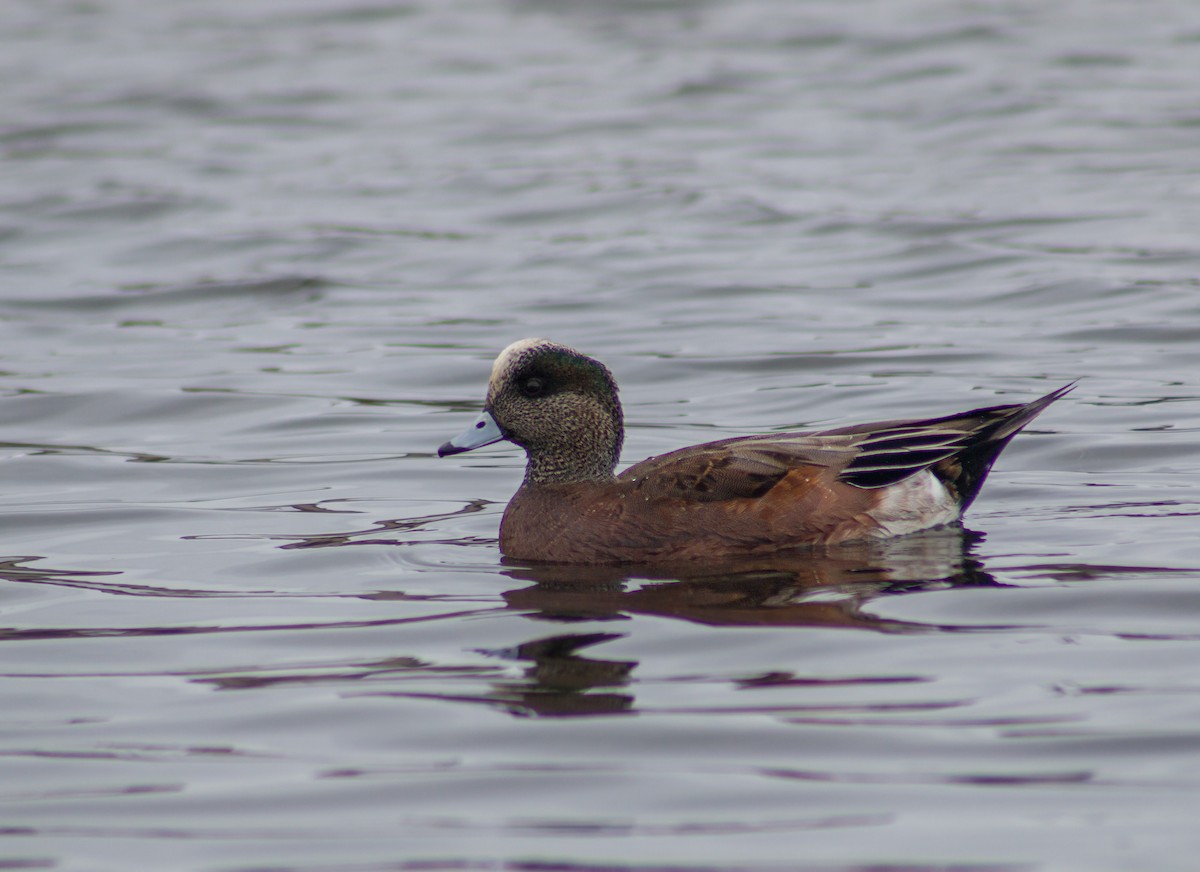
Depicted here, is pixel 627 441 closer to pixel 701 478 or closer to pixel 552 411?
pixel 552 411

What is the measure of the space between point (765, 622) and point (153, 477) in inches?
156

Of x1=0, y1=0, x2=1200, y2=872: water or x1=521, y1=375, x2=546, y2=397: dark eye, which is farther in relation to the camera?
x1=521, y1=375, x2=546, y2=397: dark eye

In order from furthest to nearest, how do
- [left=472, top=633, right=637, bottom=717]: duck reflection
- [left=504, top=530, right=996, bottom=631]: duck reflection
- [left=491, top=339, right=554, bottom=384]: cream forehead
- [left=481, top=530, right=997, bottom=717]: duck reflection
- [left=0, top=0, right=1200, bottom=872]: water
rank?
[left=491, top=339, right=554, bottom=384]: cream forehead < [left=504, top=530, right=996, bottom=631]: duck reflection < [left=481, top=530, right=997, bottom=717]: duck reflection < [left=472, top=633, right=637, bottom=717]: duck reflection < [left=0, top=0, right=1200, bottom=872]: water

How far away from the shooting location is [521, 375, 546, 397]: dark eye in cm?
700

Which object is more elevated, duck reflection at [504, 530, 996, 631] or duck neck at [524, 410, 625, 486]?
duck neck at [524, 410, 625, 486]

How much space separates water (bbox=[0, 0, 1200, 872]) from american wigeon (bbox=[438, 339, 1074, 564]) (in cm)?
20

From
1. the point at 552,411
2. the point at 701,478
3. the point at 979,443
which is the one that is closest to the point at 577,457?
the point at 552,411

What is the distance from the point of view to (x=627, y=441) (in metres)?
9.11

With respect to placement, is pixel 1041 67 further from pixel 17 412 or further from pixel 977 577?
pixel 977 577

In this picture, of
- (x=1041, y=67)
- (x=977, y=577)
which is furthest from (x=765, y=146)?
(x=977, y=577)

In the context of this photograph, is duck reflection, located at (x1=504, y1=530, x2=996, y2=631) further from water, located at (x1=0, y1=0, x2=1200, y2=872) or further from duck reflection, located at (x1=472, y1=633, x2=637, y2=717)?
duck reflection, located at (x1=472, y1=633, x2=637, y2=717)

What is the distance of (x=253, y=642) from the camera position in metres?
5.76

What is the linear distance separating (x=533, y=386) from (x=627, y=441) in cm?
215

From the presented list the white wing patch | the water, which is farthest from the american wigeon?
the water
